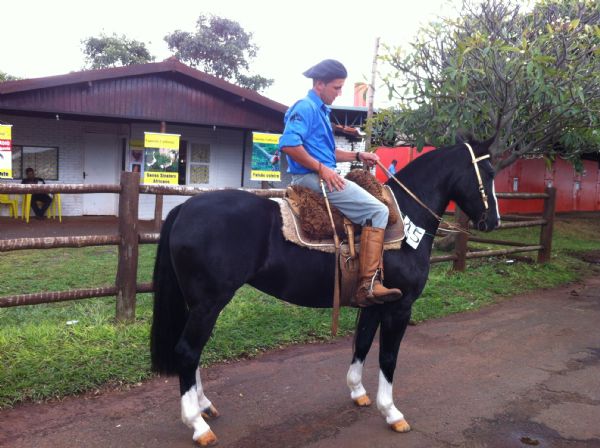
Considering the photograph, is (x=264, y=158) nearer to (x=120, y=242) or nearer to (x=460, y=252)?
(x=460, y=252)

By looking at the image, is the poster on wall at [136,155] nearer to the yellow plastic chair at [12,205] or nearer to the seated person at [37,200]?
the seated person at [37,200]

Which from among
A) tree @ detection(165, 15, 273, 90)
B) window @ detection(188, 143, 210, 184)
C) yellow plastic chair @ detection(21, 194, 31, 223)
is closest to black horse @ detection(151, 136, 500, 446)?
yellow plastic chair @ detection(21, 194, 31, 223)

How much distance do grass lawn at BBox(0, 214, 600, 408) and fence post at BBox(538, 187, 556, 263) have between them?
Result: 0.22 meters

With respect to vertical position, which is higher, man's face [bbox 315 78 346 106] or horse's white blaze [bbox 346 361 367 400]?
man's face [bbox 315 78 346 106]

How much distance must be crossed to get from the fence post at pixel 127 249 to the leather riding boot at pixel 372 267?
2.64 meters

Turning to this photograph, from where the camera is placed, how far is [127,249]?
517 centimetres

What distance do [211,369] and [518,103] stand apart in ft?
20.0

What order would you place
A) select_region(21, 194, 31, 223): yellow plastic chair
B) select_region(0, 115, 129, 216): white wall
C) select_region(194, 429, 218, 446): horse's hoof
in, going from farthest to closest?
select_region(0, 115, 129, 216): white wall
select_region(21, 194, 31, 223): yellow plastic chair
select_region(194, 429, 218, 446): horse's hoof

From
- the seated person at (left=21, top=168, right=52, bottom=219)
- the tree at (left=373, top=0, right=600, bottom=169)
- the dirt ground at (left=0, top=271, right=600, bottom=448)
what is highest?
the tree at (left=373, top=0, right=600, bottom=169)

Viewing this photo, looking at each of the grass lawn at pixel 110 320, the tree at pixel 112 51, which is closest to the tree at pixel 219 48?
the tree at pixel 112 51

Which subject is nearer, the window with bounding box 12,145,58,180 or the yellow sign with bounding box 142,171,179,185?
the yellow sign with bounding box 142,171,179,185

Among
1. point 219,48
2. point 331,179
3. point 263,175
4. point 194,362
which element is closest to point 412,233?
point 331,179

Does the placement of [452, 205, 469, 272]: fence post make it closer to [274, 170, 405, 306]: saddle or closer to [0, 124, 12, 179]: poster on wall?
[274, 170, 405, 306]: saddle

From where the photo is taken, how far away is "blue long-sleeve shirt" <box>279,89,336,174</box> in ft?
11.6
